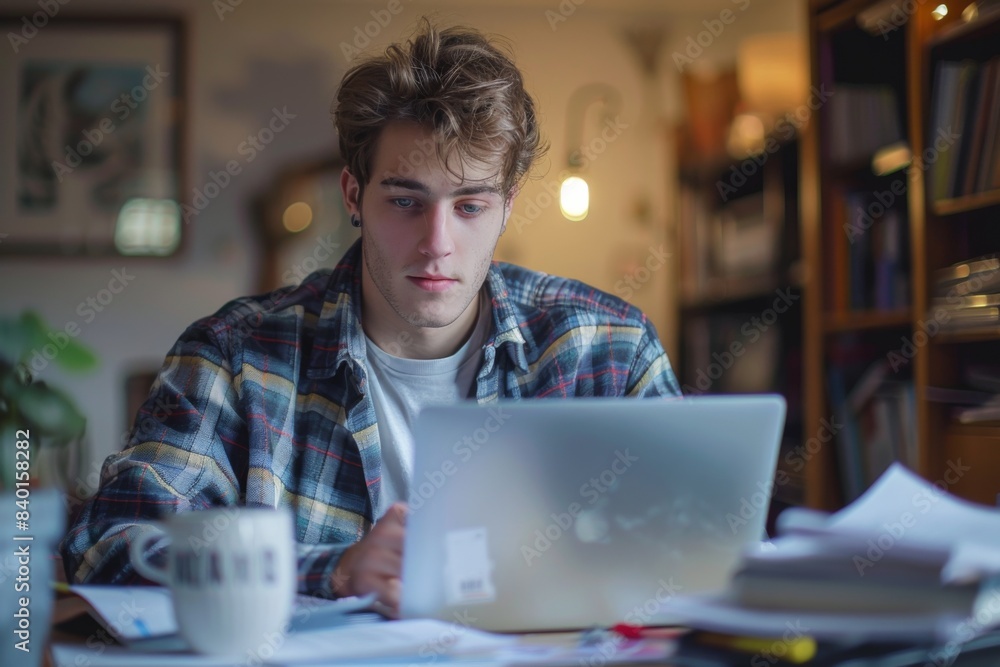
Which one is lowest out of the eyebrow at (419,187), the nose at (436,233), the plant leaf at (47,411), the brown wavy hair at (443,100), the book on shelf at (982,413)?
the book on shelf at (982,413)

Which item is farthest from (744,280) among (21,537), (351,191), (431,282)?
(21,537)

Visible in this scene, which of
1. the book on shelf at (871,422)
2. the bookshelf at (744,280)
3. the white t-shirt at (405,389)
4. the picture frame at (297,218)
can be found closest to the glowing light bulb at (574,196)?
the bookshelf at (744,280)

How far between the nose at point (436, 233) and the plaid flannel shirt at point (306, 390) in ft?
0.52

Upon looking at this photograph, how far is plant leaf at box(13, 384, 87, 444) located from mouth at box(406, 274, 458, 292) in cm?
50

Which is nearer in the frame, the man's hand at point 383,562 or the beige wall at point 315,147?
the man's hand at point 383,562

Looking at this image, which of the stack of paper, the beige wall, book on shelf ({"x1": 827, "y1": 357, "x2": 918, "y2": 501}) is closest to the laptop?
the stack of paper

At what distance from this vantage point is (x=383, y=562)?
0.86 meters

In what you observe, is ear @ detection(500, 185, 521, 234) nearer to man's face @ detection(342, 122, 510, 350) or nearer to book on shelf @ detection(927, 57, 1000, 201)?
man's face @ detection(342, 122, 510, 350)

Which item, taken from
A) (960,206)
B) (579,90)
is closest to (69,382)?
(579,90)

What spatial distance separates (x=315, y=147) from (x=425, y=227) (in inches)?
108

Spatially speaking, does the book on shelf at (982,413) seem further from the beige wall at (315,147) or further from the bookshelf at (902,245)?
the beige wall at (315,147)

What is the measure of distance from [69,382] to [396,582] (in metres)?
3.28

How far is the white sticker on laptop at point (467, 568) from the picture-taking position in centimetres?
78

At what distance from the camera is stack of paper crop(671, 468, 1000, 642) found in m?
0.64
